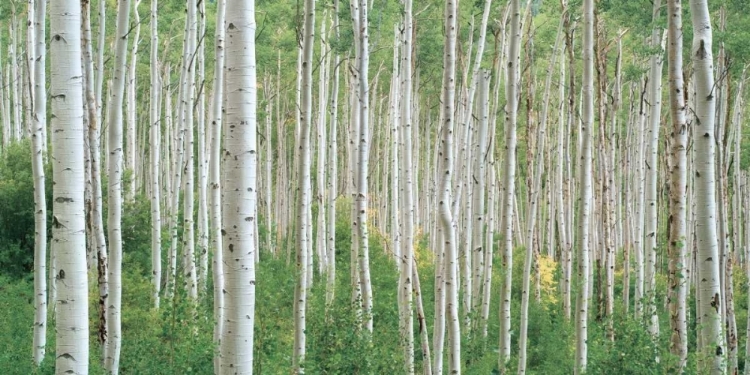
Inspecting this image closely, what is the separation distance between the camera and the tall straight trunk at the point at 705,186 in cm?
641

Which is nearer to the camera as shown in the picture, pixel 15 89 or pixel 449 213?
pixel 449 213

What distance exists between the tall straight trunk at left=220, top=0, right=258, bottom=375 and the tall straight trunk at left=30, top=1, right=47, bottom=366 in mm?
4457

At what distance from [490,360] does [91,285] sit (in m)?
6.66

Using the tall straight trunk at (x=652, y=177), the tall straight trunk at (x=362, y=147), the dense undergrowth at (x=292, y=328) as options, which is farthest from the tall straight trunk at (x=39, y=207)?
the tall straight trunk at (x=652, y=177)

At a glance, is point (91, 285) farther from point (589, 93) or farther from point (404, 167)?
point (589, 93)

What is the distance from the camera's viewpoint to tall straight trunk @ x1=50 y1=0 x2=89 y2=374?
4594 millimetres

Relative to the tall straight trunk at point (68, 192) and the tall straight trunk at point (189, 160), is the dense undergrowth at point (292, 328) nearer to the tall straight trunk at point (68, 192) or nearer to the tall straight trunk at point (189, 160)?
the tall straight trunk at point (189, 160)

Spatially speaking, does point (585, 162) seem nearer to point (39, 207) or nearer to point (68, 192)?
point (39, 207)

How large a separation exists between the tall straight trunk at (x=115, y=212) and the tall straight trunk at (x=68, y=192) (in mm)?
3213

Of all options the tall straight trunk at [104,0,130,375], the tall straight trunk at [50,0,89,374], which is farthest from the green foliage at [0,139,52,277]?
the tall straight trunk at [50,0,89,374]

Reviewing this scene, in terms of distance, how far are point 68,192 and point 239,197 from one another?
110 centimetres

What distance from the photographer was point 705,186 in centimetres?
650

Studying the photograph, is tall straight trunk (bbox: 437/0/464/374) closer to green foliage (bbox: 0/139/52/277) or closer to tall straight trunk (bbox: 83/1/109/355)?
tall straight trunk (bbox: 83/1/109/355)

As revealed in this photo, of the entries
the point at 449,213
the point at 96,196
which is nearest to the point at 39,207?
the point at 96,196
